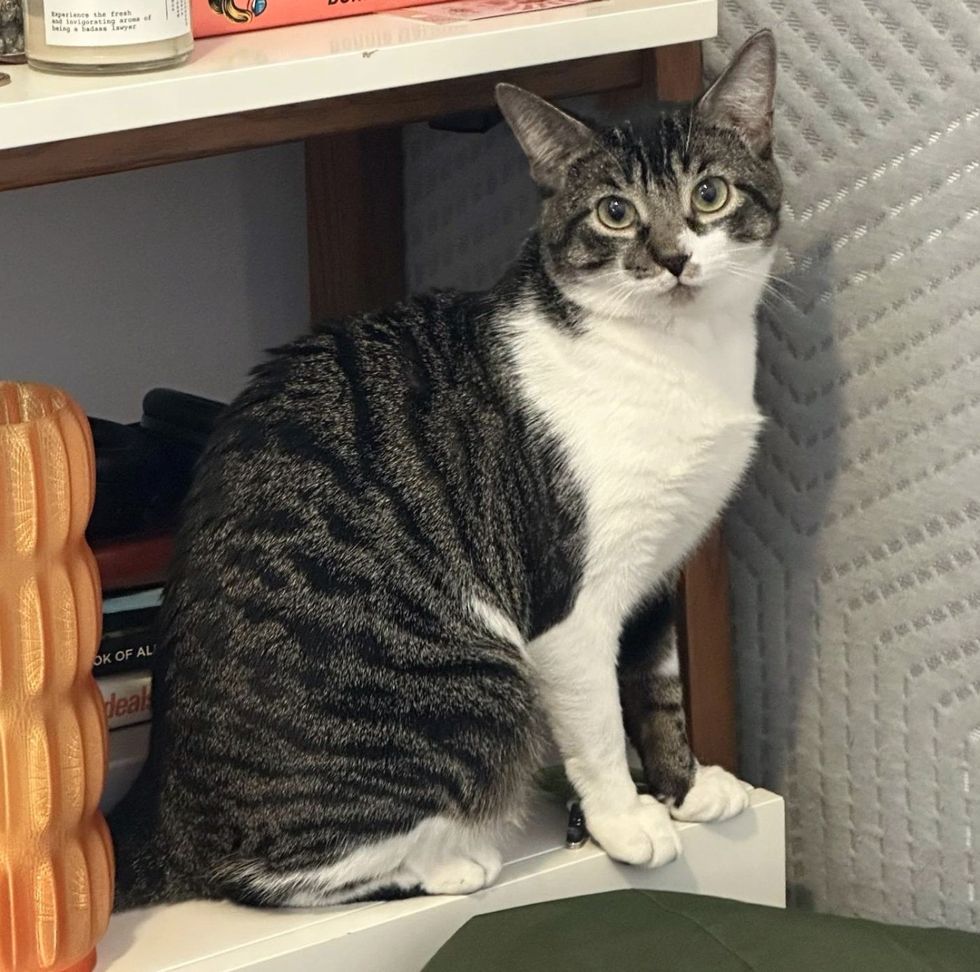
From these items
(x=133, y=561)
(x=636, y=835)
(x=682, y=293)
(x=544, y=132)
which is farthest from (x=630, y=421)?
(x=133, y=561)

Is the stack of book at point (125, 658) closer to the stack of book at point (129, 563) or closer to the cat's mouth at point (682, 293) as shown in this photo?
the stack of book at point (129, 563)

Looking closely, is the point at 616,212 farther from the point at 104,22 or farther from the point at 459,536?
the point at 104,22

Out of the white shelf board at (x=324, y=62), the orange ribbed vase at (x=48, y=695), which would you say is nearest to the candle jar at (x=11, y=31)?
the white shelf board at (x=324, y=62)

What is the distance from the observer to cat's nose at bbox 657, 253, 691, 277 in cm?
99

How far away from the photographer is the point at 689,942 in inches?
37.6

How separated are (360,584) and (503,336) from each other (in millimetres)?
213

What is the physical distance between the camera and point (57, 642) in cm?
88

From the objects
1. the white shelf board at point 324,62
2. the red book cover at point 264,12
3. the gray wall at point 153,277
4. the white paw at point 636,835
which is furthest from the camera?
the gray wall at point 153,277

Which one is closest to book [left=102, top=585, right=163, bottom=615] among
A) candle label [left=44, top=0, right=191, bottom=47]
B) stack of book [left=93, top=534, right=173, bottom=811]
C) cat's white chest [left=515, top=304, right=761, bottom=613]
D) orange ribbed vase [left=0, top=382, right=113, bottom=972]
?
stack of book [left=93, top=534, right=173, bottom=811]

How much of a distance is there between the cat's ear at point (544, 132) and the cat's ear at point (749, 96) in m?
0.09

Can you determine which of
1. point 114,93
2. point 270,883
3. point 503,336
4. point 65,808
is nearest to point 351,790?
point 270,883

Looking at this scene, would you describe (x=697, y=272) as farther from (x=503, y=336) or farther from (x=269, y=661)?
(x=269, y=661)

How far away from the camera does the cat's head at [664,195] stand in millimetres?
999

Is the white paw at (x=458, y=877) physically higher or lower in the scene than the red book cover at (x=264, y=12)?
lower
